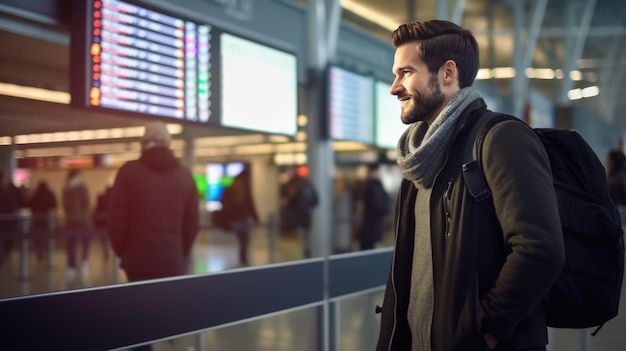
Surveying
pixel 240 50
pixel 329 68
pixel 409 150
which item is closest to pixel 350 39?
pixel 329 68

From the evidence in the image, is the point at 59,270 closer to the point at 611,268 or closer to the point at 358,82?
the point at 358,82

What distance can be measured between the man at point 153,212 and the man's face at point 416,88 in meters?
2.18

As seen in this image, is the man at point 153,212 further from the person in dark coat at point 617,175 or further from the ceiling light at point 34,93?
the person in dark coat at point 617,175

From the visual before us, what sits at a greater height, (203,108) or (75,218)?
(203,108)

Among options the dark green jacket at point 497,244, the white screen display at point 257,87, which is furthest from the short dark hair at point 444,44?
the white screen display at point 257,87

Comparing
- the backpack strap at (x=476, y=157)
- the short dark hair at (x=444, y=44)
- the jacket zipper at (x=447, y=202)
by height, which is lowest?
the jacket zipper at (x=447, y=202)

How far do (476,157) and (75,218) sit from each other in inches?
180

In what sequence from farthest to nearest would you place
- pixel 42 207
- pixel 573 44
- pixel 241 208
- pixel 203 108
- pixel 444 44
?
pixel 573 44 → pixel 241 208 → pixel 42 207 → pixel 203 108 → pixel 444 44

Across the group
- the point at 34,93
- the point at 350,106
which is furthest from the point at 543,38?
the point at 34,93

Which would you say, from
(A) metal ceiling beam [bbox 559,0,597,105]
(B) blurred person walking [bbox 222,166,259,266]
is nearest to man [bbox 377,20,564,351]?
(B) blurred person walking [bbox 222,166,259,266]

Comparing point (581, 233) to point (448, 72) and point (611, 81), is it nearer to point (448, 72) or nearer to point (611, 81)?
point (448, 72)

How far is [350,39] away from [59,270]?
13.0 feet

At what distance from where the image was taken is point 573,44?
37.1 ft

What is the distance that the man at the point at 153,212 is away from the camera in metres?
3.32
